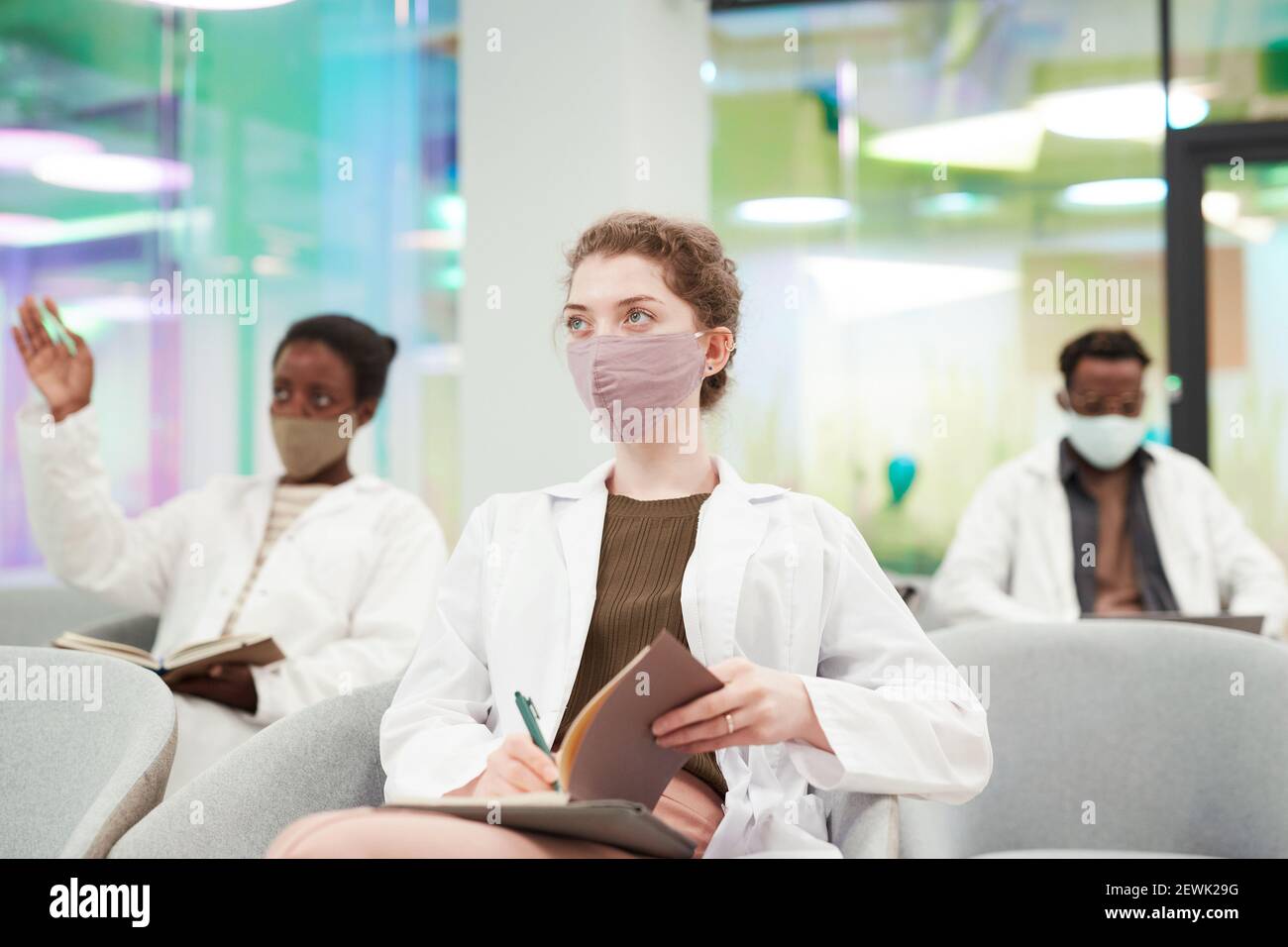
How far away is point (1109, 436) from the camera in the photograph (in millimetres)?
3674

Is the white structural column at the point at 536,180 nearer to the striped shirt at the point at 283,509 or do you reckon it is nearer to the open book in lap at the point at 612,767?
the striped shirt at the point at 283,509

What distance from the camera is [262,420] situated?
4.78m

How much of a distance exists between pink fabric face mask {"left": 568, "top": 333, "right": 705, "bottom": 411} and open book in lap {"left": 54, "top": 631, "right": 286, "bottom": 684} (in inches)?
34.8

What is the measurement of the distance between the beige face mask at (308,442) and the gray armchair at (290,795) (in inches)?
52.7

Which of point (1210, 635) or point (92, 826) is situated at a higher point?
point (1210, 635)

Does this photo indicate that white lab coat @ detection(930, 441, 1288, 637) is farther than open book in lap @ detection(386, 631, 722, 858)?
Yes

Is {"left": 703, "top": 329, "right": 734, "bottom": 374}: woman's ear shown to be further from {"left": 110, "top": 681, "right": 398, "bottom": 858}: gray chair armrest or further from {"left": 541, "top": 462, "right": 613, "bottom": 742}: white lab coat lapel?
{"left": 110, "top": 681, "right": 398, "bottom": 858}: gray chair armrest

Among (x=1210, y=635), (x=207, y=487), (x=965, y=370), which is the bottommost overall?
(x=1210, y=635)

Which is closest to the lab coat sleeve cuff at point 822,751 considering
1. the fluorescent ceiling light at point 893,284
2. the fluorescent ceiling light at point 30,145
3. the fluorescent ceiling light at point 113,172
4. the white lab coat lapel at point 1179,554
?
the white lab coat lapel at point 1179,554

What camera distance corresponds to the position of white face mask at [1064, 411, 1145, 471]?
3674 millimetres

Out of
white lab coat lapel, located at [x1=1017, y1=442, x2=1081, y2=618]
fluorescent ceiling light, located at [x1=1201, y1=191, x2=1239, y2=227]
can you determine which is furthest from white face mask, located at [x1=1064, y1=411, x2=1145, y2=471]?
fluorescent ceiling light, located at [x1=1201, y1=191, x2=1239, y2=227]
